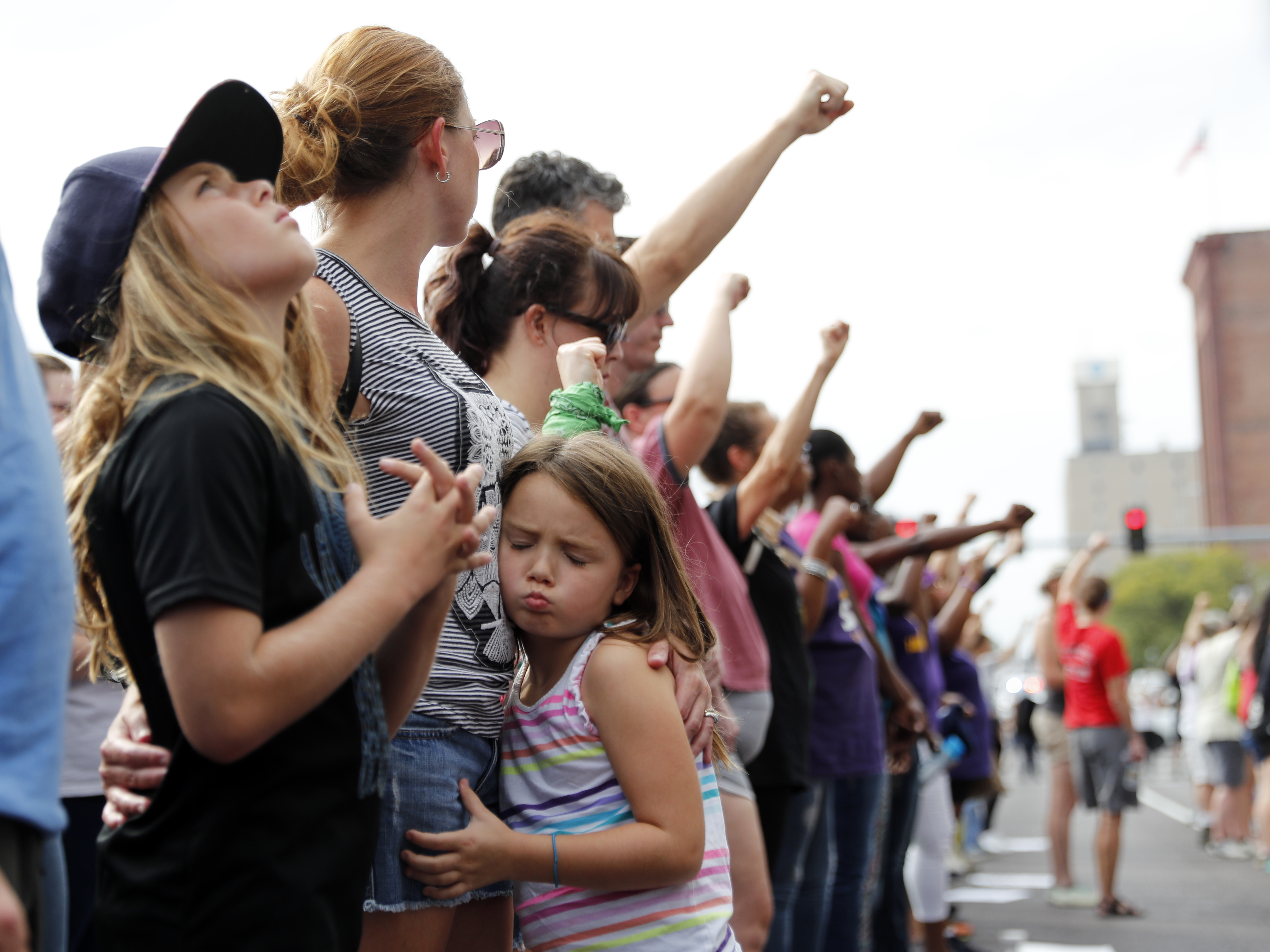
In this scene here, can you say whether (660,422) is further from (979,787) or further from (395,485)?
(979,787)

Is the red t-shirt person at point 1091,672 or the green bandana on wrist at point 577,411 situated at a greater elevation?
the green bandana on wrist at point 577,411

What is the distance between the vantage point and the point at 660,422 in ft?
10.6

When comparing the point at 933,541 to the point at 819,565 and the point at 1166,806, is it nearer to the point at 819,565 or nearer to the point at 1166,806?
the point at 819,565

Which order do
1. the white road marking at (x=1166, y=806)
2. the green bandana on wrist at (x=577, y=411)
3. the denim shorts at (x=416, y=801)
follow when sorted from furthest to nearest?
the white road marking at (x=1166, y=806)
the green bandana on wrist at (x=577, y=411)
the denim shorts at (x=416, y=801)

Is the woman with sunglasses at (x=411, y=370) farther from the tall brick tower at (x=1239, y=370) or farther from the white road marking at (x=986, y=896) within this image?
the tall brick tower at (x=1239, y=370)

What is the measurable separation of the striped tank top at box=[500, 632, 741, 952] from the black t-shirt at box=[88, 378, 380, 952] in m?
0.57

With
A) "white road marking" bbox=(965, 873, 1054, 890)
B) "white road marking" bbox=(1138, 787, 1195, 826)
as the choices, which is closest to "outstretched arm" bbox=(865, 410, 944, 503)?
"white road marking" bbox=(965, 873, 1054, 890)

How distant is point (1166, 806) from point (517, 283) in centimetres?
1796

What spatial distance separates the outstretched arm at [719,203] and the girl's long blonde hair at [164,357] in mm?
1458

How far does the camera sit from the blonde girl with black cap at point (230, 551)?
1.32 metres

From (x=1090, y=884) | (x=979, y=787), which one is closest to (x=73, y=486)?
(x=979, y=787)

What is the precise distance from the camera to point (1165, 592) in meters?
83.8

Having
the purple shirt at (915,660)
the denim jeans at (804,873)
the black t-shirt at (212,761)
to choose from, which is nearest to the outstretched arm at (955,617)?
the purple shirt at (915,660)

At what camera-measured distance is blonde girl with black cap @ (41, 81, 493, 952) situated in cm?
132
